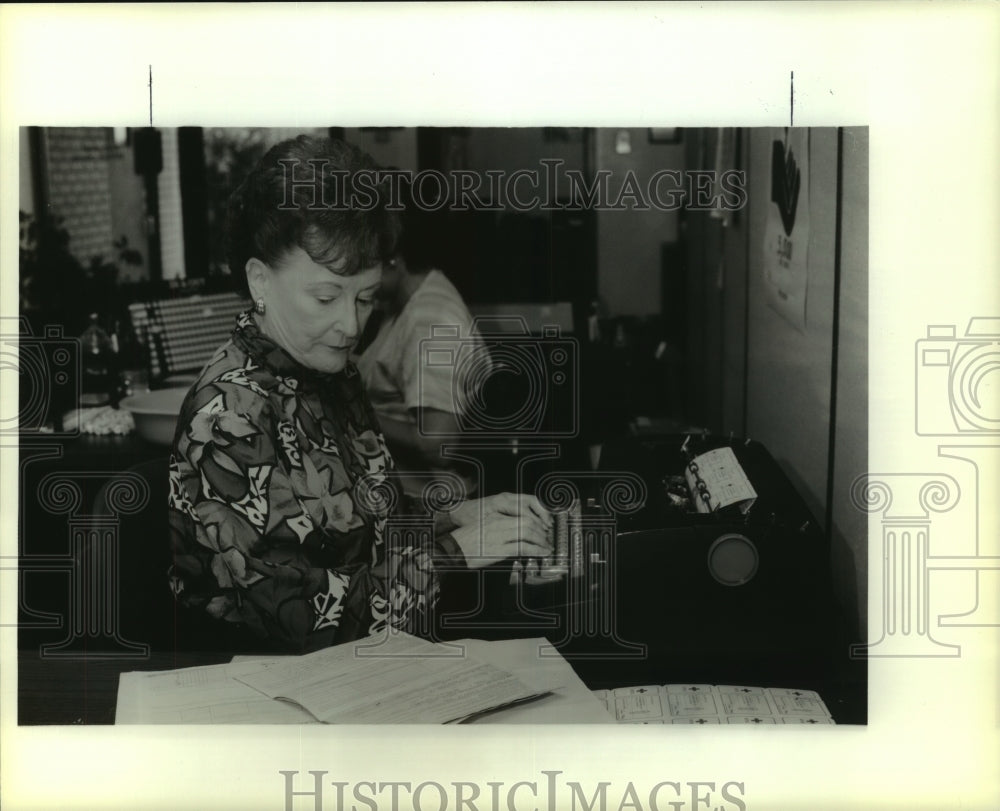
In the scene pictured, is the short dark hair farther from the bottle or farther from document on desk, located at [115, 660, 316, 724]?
document on desk, located at [115, 660, 316, 724]

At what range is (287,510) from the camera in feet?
8.79

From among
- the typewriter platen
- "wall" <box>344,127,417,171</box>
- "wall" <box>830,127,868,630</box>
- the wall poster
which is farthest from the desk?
"wall" <box>344,127,417,171</box>

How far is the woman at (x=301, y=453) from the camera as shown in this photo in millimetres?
2670

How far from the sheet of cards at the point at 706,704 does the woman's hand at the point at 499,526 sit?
1.15ft

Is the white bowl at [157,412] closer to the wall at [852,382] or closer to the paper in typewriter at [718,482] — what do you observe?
the paper in typewriter at [718,482]

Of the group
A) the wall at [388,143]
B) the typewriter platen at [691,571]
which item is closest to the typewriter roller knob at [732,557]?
the typewriter platen at [691,571]

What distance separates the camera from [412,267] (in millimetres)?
2711

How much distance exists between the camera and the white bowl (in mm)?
2695

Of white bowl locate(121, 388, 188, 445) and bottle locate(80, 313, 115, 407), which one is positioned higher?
bottle locate(80, 313, 115, 407)

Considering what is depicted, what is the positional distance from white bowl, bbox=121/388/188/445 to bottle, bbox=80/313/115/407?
0.06 m

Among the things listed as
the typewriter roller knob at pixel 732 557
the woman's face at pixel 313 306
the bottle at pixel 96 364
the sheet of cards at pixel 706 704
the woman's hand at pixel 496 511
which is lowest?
the sheet of cards at pixel 706 704

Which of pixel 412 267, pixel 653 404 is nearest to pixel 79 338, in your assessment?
pixel 412 267

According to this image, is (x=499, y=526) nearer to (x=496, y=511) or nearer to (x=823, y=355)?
(x=496, y=511)

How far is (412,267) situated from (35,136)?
848 mm
